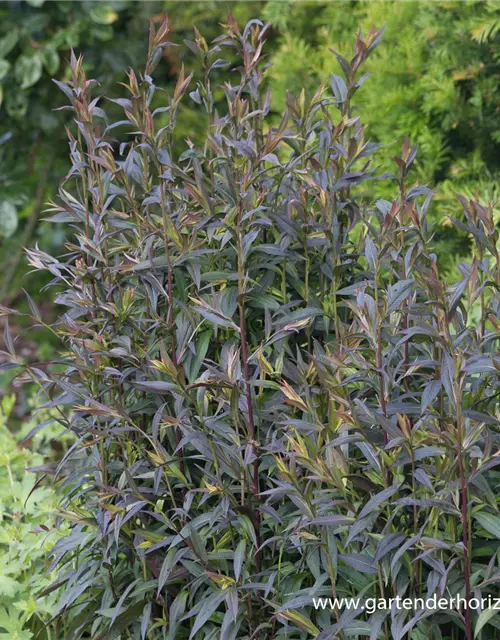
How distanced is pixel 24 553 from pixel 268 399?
1.04 m

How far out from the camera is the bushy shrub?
1789 millimetres

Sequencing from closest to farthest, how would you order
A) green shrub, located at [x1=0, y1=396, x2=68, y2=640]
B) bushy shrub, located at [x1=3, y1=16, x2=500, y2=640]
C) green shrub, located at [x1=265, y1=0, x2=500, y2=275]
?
1. bushy shrub, located at [x1=3, y1=16, x2=500, y2=640]
2. green shrub, located at [x1=0, y1=396, x2=68, y2=640]
3. green shrub, located at [x1=265, y1=0, x2=500, y2=275]

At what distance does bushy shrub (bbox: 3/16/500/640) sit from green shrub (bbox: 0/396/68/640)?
224 millimetres

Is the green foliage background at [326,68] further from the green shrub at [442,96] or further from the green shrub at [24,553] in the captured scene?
the green shrub at [24,553]

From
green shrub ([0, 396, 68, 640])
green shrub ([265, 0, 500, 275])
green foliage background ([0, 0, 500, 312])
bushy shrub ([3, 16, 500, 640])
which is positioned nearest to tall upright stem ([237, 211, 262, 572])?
bushy shrub ([3, 16, 500, 640])

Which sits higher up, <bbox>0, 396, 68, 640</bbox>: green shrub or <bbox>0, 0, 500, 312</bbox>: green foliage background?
<bbox>0, 0, 500, 312</bbox>: green foliage background

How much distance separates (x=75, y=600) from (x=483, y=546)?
3.45ft

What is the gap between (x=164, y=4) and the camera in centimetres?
636

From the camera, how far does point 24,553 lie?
8.69 ft

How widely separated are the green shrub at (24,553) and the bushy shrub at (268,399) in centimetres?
22

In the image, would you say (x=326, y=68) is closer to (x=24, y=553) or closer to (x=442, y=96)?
(x=442, y=96)

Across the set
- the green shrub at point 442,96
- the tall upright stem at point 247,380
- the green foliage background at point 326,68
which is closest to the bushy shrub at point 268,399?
the tall upright stem at point 247,380

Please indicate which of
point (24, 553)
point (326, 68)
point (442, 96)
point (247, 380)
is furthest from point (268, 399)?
point (326, 68)

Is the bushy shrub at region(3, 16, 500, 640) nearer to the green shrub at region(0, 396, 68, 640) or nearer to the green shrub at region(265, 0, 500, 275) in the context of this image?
the green shrub at region(0, 396, 68, 640)
